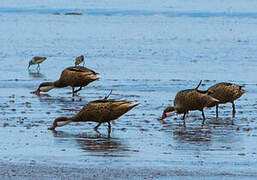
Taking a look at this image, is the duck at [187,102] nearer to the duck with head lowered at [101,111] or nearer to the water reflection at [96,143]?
the duck with head lowered at [101,111]

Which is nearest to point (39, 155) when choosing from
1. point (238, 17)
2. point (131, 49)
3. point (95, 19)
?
point (131, 49)

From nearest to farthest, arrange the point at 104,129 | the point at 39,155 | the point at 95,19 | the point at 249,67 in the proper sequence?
the point at 39,155 < the point at 104,129 < the point at 249,67 < the point at 95,19

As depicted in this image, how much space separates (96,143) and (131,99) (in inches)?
212

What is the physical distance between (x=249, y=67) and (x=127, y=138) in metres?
12.8

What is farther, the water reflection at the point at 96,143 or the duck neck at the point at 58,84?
the duck neck at the point at 58,84

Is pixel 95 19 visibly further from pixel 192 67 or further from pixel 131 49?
pixel 192 67

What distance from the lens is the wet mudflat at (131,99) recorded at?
28.2 feet

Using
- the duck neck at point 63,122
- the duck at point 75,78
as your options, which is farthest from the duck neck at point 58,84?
the duck neck at point 63,122

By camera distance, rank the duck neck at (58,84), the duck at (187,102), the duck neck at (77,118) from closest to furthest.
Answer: the duck neck at (77,118) < the duck at (187,102) < the duck neck at (58,84)

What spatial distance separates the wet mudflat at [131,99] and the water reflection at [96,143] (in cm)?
2

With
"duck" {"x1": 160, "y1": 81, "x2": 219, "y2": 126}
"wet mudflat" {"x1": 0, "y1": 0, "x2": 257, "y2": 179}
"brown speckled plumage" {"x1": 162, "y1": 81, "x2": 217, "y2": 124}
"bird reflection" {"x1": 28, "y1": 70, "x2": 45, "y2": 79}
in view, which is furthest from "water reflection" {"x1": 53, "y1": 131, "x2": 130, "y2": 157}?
"bird reflection" {"x1": 28, "y1": 70, "x2": 45, "y2": 79}

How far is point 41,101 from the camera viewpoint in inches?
596

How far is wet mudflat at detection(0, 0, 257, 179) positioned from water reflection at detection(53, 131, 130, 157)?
16mm

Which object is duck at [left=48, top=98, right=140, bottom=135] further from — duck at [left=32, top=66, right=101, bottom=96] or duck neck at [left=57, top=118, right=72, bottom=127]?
duck at [left=32, top=66, right=101, bottom=96]
